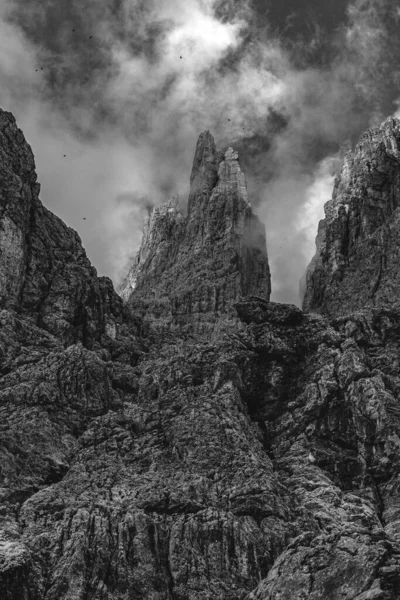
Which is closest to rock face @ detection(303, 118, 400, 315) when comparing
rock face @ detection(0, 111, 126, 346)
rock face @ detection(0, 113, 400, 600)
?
rock face @ detection(0, 113, 400, 600)

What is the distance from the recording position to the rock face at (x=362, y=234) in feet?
478

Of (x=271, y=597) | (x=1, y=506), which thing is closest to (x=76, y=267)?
(x=1, y=506)

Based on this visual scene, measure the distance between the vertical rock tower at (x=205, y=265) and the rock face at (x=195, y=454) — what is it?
40007 millimetres

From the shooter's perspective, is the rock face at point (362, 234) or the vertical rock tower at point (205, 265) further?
the vertical rock tower at point (205, 265)

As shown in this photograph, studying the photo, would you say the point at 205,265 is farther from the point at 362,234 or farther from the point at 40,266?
the point at 40,266

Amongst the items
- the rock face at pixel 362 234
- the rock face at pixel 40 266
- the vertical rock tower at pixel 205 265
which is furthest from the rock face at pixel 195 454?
the rock face at pixel 362 234

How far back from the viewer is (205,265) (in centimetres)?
17338

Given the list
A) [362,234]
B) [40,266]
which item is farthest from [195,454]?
[362,234]

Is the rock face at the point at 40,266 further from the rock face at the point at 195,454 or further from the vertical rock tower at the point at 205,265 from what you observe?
the vertical rock tower at the point at 205,265

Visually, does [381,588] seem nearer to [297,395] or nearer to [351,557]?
[351,557]

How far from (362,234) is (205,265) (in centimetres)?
3629

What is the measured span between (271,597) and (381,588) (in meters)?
8.03

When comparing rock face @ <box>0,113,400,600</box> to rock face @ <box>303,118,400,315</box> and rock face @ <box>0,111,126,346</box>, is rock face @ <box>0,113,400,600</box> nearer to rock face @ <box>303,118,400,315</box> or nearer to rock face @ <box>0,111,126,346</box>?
rock face @ <box>0,111,126,346</box>

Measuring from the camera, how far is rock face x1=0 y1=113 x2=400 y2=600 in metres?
54.6
